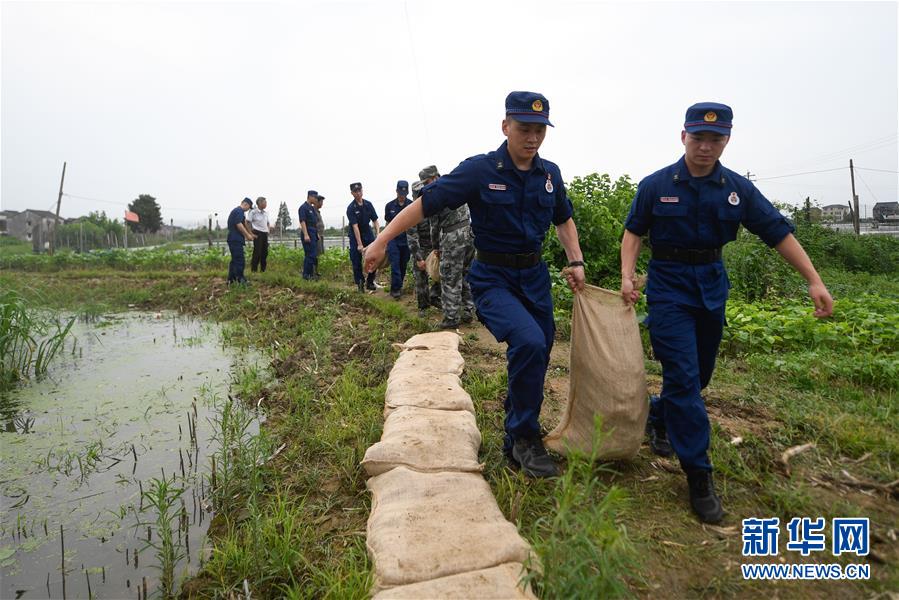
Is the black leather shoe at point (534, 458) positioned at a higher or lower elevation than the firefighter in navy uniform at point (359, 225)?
lower

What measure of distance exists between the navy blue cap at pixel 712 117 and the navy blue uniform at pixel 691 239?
0.22 meters

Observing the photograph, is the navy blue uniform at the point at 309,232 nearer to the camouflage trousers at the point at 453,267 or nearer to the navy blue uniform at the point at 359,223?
the navy blue uniform at the point at 359,223

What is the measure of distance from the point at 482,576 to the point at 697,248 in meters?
1.80

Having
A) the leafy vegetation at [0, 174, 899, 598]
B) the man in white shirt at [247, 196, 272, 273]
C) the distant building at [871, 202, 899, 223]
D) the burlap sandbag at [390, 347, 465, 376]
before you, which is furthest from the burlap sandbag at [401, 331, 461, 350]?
the distant building at [871, 202, 899, 223]

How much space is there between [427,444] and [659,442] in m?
1.27

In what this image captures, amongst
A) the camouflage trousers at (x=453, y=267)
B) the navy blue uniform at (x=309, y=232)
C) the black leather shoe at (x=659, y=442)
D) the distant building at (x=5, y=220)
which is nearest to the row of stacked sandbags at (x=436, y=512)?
the black leather shoe at (x=659, y=442)

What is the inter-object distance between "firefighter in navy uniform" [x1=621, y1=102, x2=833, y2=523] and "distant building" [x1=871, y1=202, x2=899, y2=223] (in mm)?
38262

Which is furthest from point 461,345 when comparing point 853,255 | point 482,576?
point 853,255

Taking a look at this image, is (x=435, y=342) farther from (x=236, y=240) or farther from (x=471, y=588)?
(x=236, y=240)

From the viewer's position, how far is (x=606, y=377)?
260 cm

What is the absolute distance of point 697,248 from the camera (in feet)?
8.63

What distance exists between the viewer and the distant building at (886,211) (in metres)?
32.7

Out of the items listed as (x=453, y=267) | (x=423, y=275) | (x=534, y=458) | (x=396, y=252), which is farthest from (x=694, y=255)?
(x=396, y=252)

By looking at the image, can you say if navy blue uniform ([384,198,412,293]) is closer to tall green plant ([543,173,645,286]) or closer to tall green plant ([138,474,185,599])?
tall green plant ([543,173,645,286])
